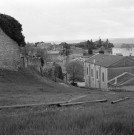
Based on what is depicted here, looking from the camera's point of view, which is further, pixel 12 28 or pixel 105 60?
pixel 105 60

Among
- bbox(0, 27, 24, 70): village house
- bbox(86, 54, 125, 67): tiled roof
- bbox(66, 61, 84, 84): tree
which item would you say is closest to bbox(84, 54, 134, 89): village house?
bbox(86, 54, 125, 67): tiled roof

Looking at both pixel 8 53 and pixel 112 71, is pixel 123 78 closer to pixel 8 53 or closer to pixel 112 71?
pixel 112 71

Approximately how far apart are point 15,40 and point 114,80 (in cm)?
2649

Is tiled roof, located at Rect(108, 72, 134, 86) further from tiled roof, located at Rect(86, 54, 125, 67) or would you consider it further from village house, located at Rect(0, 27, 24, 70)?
village house, located at Rect(0, 27, 24, 70)

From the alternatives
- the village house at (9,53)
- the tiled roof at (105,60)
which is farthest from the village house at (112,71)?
the village house at (9,53)

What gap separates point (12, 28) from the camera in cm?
2875

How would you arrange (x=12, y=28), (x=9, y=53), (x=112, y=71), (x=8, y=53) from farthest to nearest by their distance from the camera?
(x=112, y=71) → (x=12, y=28) → (x=9, y=53) → (x=8, y=53)

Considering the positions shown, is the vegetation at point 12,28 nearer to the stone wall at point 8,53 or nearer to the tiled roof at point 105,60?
the stone wall at point 8,53

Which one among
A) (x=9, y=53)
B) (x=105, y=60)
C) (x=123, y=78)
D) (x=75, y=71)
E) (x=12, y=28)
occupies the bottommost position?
(x=75, y=71)

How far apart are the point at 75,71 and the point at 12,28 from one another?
4442 cm

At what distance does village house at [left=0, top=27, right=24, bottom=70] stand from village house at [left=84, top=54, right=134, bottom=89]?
76.0 ft

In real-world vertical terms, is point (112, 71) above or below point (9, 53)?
below

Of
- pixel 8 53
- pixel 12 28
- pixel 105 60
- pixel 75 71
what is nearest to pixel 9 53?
pixel 8 53

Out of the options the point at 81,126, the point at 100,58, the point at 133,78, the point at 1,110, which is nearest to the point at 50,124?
the point at 81,126
